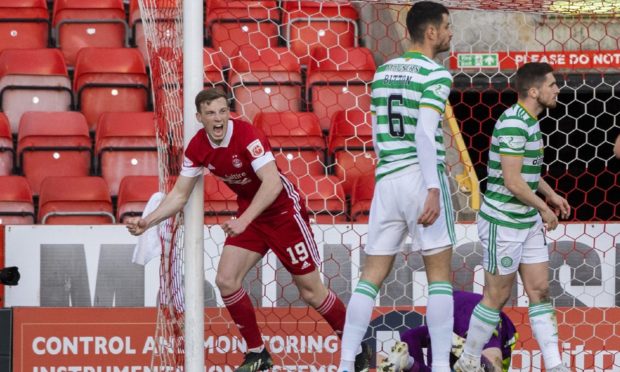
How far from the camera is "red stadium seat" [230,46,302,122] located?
9445 millimetres

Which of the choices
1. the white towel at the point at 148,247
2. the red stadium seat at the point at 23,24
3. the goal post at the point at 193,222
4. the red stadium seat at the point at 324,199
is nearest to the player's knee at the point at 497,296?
the goal post at the point at 193,222

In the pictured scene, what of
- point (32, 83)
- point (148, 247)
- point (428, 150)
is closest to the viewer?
point (428, 150)

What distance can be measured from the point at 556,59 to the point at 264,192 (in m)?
3.33

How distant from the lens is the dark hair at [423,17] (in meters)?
6.29

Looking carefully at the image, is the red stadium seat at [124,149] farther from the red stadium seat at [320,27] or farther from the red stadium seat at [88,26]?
the red stadium seat at [320,27]

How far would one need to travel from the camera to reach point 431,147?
607 cm

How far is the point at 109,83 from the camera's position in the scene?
964 cm

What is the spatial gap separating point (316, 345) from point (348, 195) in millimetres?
1278

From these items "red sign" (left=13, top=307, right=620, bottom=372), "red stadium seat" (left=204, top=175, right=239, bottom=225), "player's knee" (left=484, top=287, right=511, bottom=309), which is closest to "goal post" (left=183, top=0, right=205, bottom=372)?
"red sign" (left=13, top=307, right=620, bottom=372)

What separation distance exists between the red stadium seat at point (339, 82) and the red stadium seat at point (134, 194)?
54.7 inches

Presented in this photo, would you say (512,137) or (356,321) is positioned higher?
(512,137)

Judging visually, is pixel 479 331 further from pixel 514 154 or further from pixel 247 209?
pixel 247 209

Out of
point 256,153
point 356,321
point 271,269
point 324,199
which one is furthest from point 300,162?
point 356,321

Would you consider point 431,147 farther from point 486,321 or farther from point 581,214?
point 581,214
